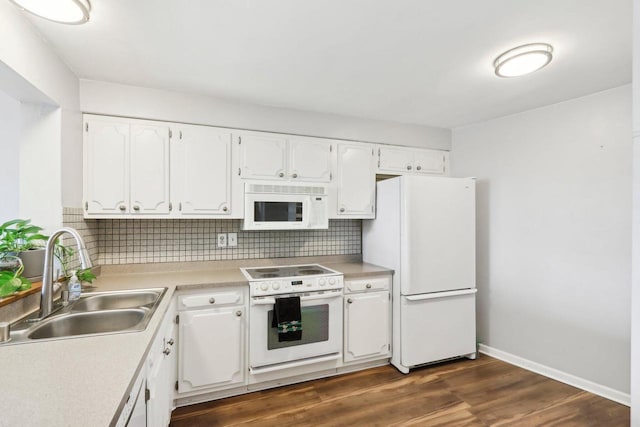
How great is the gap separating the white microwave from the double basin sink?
90 cm

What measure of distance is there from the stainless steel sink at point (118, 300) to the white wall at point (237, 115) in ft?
4.27

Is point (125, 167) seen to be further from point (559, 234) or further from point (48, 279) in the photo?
point (559, 234)

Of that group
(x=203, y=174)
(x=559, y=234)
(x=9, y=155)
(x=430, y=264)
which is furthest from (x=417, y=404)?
(x=9, y=155)

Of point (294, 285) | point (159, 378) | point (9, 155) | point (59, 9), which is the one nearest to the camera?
point (59, 9)

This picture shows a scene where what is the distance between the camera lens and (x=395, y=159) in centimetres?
326

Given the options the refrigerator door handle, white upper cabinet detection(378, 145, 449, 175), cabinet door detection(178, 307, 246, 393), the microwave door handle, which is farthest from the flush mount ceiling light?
the refrigerator door handle

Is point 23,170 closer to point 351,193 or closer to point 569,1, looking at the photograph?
point 351,193

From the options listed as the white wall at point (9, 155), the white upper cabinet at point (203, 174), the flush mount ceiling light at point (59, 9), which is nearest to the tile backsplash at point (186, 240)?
the white upper cabinet at point (203, 174)

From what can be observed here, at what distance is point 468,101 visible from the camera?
105 inches

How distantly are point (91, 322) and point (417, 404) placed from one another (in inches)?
85.5

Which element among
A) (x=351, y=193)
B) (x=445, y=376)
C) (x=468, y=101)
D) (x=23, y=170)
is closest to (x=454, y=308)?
(x=445, y=376)

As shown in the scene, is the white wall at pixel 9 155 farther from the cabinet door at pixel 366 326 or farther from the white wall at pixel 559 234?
the white wall at pixel 559 234

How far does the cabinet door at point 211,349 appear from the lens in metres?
2.23

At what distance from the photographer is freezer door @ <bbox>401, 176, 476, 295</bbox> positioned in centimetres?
275
